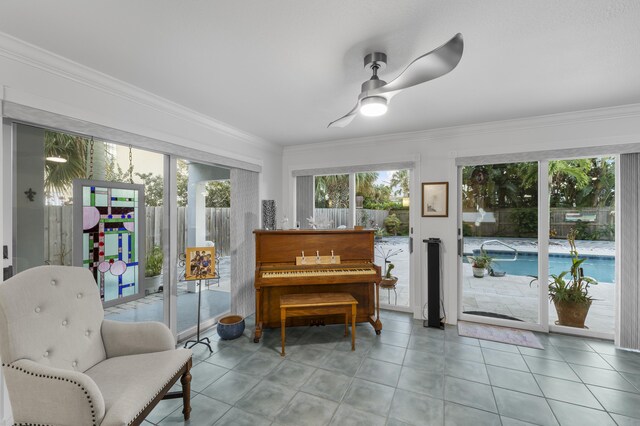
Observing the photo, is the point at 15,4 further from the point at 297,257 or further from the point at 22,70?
the point at 297,257

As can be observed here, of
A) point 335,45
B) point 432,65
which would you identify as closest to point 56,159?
point 335,45

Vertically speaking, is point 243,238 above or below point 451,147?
below

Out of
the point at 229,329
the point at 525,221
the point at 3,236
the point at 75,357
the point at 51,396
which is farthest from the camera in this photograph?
the point at 525,221

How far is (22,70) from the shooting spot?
1.82 m

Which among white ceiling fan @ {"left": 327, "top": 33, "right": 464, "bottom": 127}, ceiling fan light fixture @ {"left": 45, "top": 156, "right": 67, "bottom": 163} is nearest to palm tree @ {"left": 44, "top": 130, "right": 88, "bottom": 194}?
ceiling fan light fixture @ {"left": 45, "top": 156, "right": 67, "bottom": 163}

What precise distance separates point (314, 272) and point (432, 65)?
2.39 m

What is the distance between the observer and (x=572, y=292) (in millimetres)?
3232

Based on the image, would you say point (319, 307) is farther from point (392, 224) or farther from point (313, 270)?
point (392, 224)

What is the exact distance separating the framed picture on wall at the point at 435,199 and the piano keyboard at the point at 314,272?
118 cm

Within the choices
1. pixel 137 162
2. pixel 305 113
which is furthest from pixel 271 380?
pixel 305 113

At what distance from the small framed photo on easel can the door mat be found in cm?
295

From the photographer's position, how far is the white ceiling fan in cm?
136

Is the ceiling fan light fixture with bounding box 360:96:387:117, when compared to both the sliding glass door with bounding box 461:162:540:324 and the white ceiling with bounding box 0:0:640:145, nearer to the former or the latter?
the white ceiling with bounding box 0:0:640:145

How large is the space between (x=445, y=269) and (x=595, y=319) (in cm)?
181
